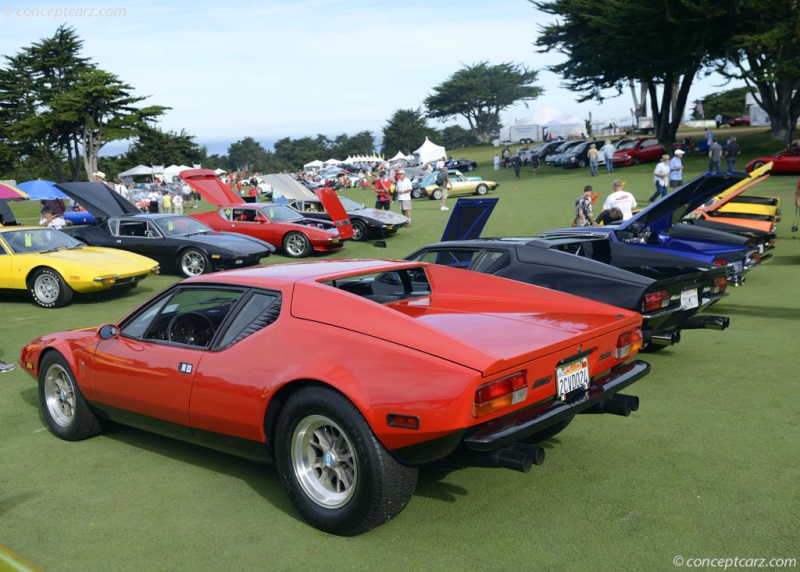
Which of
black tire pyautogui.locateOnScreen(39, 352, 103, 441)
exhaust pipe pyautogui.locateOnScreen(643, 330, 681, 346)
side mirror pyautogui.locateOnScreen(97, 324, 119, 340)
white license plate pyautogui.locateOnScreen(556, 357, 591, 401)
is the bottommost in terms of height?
exhaust pipe pyautogui.locateOnScreen(643, 330, 681, 346)

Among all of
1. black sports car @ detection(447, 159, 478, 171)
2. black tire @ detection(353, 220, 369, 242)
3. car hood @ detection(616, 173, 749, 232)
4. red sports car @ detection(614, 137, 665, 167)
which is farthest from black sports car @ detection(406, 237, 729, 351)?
black sports car @ detection(447, 159, 478, 171)

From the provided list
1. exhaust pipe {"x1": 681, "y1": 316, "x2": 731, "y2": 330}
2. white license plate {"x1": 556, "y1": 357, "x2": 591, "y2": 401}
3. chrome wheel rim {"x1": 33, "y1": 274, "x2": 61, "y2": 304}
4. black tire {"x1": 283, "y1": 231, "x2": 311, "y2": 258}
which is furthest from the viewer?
black tire {"x1": 283, "y1": 231, "x2": 311, "y2": 258}

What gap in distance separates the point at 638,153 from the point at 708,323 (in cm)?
3463

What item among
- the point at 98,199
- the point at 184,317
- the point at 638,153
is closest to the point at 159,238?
the point at 98,199

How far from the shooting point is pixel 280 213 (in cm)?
1881

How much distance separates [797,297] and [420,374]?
28.7 ft

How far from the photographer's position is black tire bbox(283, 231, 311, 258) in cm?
1770

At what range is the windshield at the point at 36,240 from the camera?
12.1 metres

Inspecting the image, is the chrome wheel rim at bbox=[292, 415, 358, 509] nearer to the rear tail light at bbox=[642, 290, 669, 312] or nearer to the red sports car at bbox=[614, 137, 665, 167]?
the rear tail light at bbox=[642, 290, 669, 312]

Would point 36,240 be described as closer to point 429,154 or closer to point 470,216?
point 470,216

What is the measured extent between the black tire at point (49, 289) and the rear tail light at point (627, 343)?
9785 mm

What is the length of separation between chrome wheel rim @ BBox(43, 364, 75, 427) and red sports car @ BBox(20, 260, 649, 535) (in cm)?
23

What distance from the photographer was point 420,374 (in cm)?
348

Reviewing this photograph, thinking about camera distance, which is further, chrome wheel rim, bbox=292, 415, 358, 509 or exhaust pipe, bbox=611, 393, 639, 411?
exhaust pipe, bbox=611, 393, 639, 411
